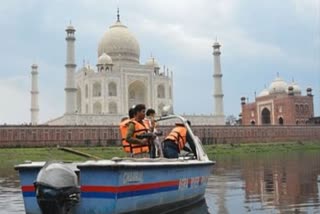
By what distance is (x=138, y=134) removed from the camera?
341 inches

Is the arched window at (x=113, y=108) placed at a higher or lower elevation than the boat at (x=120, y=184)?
higher

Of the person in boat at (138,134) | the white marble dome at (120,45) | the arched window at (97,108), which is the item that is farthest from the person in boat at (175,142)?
the white marble dome at (120,45)

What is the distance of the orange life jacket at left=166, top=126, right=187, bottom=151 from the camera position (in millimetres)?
10148

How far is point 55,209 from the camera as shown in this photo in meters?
4.86

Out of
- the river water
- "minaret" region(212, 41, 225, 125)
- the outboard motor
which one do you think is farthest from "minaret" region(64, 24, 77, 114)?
the outboard motor

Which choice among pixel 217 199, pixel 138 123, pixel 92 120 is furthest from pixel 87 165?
pixel 92 120

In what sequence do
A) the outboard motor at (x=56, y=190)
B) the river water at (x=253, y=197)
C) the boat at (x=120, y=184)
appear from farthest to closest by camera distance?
the river water at (x=253, y=197) < the boat at (x=120, y=184) < the outboard motor at (x=56, y=190)

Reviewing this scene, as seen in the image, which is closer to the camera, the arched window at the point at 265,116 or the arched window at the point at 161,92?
the arched window at the point at 161,92

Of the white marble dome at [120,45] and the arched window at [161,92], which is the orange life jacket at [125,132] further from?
the arched window at [161,92]

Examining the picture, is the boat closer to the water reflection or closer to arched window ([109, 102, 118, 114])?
the water reflection

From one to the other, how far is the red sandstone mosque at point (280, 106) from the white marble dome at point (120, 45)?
21.6 m

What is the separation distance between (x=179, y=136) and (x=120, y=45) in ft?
179

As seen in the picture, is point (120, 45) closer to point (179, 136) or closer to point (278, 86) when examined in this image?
point (278, 86)

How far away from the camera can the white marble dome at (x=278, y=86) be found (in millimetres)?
76125
